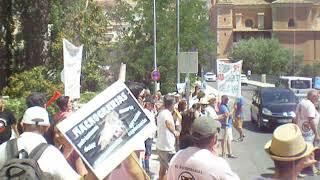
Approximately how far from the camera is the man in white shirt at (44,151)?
168 inches

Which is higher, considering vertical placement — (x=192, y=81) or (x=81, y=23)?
(x=81, y=23)

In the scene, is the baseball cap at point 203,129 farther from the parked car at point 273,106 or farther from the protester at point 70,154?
the parked car at point 273,106

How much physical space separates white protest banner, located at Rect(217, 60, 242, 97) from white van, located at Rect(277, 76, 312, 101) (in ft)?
8.10

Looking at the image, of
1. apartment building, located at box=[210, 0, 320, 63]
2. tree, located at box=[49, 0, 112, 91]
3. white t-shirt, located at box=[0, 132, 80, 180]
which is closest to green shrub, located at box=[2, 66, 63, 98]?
tree, located at box=[49, 0, 112, 91]

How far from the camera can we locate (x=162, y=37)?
111ft

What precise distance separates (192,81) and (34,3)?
10.7 metres

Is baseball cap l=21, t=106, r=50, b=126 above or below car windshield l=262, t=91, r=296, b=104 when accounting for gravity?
above

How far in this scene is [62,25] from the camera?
21844 millimetres

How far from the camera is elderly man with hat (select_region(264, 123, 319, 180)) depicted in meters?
3.37

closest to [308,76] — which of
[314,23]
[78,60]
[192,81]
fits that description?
[314,23]

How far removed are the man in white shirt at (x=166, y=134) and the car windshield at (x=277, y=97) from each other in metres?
12.9

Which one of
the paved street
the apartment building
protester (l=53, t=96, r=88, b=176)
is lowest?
the paved street

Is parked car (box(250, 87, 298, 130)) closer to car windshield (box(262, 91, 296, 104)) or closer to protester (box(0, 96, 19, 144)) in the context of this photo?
car windshield (box(262, 91, 296, 104))

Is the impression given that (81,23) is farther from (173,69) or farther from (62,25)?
(173,69)
